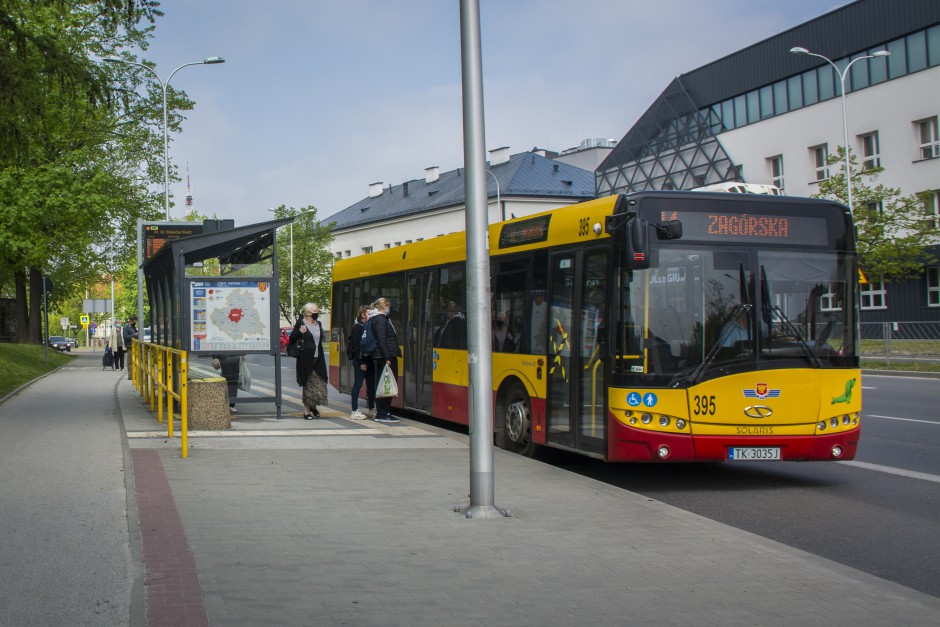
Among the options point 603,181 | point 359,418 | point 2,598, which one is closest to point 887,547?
point 2,598

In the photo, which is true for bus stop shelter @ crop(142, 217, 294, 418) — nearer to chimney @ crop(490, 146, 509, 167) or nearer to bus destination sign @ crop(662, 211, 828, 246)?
bus destination sign @ crop(662, 211, 828, 246)

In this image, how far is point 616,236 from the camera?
9.70 metres

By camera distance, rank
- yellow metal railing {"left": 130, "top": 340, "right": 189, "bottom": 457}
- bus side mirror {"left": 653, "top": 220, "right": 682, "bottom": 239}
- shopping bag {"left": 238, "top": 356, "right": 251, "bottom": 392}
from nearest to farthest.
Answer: bus side mirror {"left": 653, "top": 220, "right": 682, "bottom": 239} < yellow metal railing {"left": 130, "top": 340, "right": 189, "bottom": 457} < shopping bag {"left": 238, "top": 356, "right": 251, "bottom": 392}

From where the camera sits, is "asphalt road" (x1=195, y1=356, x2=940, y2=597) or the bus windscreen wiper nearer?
"asphalt road" (x1=195, y1=356, x2=940, y2=597)

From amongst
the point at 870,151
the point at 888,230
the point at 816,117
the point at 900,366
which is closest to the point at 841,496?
the point at 900,366

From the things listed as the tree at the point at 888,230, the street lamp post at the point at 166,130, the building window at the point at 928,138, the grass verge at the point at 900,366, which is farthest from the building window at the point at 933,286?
the street lamp post at the point at 166,130

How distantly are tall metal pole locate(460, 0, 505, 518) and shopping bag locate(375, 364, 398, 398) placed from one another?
693cm

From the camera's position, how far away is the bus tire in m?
11.5

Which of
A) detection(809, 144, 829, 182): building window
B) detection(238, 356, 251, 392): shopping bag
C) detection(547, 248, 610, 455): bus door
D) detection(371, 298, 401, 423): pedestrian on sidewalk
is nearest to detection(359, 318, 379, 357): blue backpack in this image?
detection(371, 298, 401, 423): pedestrian on sidewalk

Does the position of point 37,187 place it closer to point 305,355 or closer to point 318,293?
point 305,355

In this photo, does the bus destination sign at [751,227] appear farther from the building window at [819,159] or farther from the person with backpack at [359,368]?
the building window at [819,159]

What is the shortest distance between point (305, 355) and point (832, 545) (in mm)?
9169

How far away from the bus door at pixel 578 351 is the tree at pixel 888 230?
71.3 ft

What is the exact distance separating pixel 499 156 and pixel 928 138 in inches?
1661
